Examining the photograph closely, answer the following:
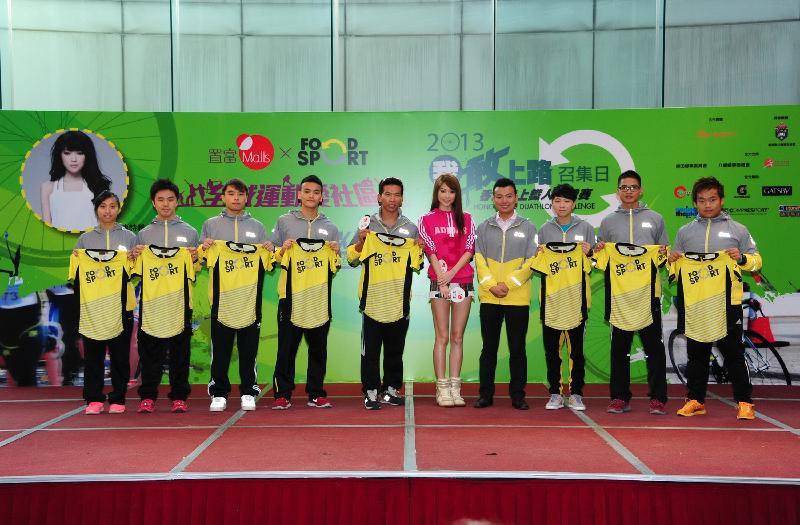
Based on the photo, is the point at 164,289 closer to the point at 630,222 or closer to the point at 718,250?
the point at 630,222

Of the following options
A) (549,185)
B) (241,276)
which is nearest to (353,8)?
(549,185)

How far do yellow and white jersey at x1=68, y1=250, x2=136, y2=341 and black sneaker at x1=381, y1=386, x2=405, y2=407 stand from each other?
1809mm

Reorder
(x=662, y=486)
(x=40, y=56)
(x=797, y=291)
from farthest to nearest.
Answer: (x=40, y=56) → (x=797, y=291) → (x=662, y=486)

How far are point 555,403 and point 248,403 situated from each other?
79.7 inches

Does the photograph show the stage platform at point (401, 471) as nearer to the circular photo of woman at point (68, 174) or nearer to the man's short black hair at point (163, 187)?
the man's short black hair at point (163, 187)

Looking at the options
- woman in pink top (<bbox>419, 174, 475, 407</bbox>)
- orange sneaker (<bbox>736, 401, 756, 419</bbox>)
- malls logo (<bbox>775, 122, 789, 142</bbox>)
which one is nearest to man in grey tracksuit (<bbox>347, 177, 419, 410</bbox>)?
woman in pink top (<bbox>419, 174, 475, 407</bbox>)

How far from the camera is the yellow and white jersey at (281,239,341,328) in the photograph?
16.6ft

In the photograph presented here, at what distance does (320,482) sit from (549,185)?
3653mm

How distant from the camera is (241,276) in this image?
507 cm

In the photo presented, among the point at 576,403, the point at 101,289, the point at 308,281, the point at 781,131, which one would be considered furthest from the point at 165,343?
the point at 781,131

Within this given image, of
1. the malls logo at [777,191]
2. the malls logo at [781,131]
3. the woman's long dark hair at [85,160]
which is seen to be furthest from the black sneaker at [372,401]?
the malls logo at [781,131]

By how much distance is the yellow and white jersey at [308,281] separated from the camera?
5059mm

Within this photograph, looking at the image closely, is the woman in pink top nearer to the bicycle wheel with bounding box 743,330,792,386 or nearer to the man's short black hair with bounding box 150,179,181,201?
the man's short black hair with bounding box 150,179,181,201

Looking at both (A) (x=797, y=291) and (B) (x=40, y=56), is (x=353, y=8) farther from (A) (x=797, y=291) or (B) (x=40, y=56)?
(A) (x=797, y=291)
